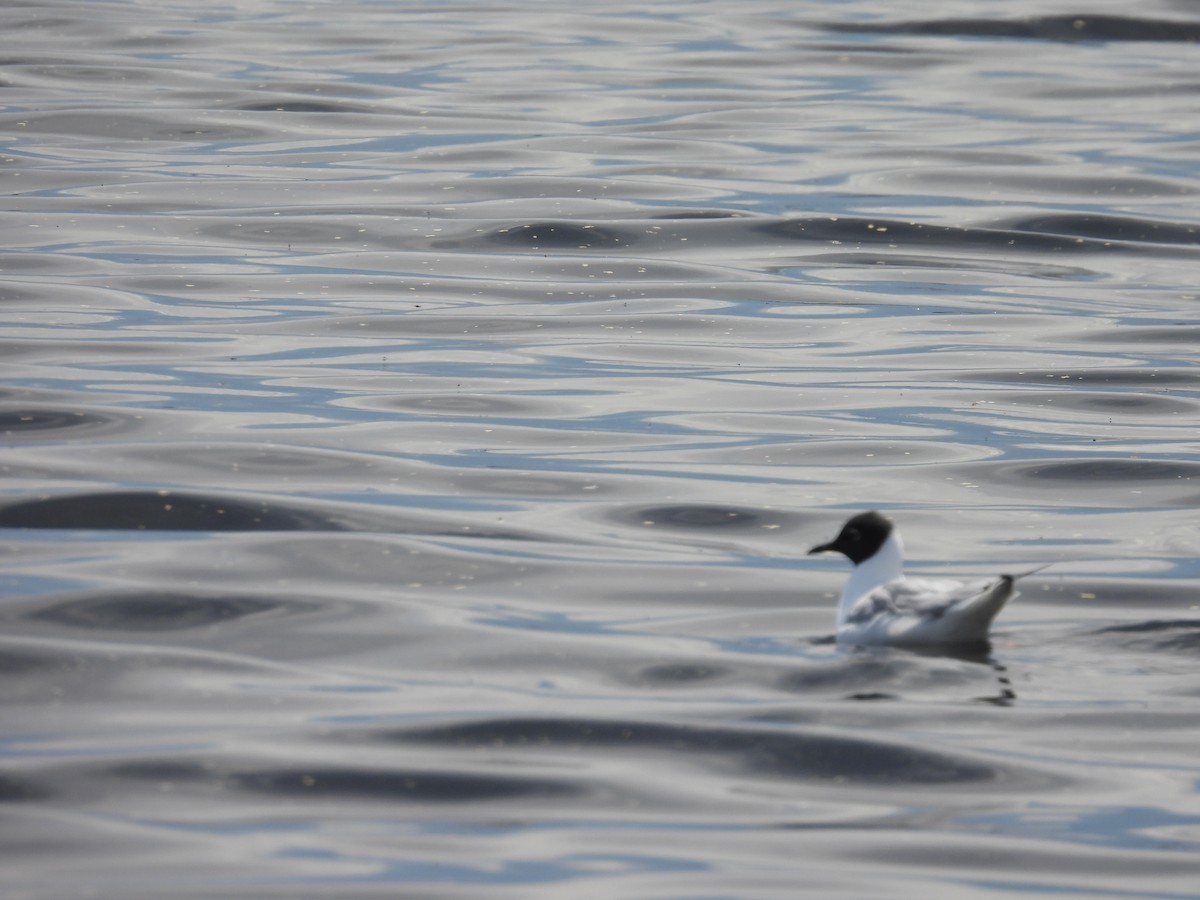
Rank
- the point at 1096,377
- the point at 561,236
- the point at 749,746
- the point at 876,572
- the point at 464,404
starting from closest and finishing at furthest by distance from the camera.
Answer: the point at 749,746 → the point at 876,572 → the point at 464,404 → the point at 1096,377 → the point at 561,236

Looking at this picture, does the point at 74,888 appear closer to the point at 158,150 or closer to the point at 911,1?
the point at 158,150

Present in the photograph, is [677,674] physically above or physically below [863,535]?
below

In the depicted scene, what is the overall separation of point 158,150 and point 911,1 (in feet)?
47.6

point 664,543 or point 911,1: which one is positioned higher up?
point 911,1

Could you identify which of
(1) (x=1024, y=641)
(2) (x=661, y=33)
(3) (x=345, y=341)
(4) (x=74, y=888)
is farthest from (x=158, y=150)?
(4) (x=74, y=888)

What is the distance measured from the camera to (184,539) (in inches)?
342

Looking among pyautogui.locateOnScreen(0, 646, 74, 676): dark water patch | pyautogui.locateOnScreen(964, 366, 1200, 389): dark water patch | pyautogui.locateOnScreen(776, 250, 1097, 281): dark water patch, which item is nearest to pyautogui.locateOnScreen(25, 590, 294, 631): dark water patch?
pyautogui.locateOnScreen(0, 646, 74, 676): dark water patch

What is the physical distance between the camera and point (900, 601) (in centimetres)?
726

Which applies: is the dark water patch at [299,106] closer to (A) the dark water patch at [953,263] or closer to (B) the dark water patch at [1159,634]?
(A) the dark water patch at [953,263]

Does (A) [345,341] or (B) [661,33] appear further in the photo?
(B) [661,33]

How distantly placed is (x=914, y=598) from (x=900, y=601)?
0.05 metres

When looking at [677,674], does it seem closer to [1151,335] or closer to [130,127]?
[1151,335]

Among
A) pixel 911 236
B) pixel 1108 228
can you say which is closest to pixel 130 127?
pixel 911 236

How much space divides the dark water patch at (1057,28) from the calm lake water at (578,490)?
5518 millimetres
